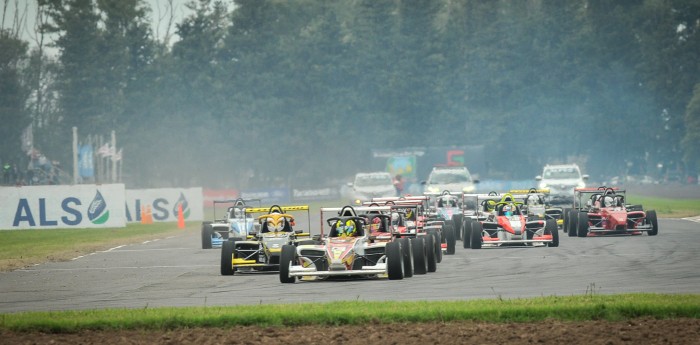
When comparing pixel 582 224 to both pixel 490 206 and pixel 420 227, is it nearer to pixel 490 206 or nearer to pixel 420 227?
pixel 490 206

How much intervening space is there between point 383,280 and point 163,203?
4114cm

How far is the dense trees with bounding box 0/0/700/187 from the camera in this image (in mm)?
121750

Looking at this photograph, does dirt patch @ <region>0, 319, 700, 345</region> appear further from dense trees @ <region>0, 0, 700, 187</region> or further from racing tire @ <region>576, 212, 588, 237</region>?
dense trees @ <region>0, 0, 700, 187</region>

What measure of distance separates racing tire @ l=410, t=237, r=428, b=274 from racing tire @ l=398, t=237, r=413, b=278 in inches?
32.5

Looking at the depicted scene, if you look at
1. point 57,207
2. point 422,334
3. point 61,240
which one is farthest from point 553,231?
point 57,207

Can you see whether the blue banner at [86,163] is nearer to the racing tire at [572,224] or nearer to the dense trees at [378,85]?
the dense trees at [378,85]

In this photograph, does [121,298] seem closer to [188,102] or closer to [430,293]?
[430,293]

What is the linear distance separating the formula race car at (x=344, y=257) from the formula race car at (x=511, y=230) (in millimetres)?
9974

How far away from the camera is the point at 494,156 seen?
411ft

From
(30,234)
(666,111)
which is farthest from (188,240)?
(666,111)

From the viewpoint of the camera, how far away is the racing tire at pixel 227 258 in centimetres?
2736

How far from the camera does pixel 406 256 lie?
25.1 metres

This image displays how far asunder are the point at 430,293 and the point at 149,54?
10640 centimetres

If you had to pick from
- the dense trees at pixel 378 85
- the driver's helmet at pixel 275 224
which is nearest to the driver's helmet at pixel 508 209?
the driver's helmet at pixel 275 224
